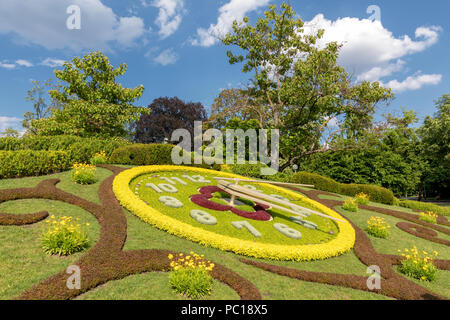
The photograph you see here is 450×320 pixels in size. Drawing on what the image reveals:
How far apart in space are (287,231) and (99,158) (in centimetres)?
1025

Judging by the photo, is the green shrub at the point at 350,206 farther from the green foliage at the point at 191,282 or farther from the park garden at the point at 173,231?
the green foliage at the point at 191,282

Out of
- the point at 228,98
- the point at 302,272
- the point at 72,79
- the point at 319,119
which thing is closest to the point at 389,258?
the point at 302,272

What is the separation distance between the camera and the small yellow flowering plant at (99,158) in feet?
39.7

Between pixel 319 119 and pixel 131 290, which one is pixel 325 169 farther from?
pixel 131 290

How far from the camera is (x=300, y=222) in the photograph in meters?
8.94

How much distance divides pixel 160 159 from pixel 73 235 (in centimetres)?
926

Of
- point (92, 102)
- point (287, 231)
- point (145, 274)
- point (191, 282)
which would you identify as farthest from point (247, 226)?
point (92, 102)

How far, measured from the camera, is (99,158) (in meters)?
12.2

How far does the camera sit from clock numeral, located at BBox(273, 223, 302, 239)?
740cm

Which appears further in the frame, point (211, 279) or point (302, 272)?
point (302, 272)

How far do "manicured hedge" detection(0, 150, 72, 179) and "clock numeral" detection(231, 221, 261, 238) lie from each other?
8343 millimetres

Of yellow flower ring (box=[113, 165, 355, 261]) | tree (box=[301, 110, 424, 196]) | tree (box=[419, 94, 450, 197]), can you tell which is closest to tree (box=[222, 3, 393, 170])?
tree (box=[301, 110, 424, 196])

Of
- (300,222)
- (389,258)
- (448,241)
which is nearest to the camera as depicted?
(389,258)

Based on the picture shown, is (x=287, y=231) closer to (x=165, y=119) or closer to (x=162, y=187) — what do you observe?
(x=162, y=187)
